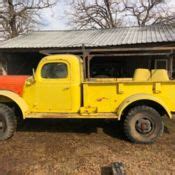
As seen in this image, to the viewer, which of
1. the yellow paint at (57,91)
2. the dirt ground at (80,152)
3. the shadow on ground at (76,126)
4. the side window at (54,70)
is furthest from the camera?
the shadow on ground at (76,126)

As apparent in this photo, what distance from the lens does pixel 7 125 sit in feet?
24.5

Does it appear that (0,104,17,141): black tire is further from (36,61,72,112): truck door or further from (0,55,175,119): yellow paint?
(36,61,72,112): truck door

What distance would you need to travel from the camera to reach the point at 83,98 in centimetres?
723

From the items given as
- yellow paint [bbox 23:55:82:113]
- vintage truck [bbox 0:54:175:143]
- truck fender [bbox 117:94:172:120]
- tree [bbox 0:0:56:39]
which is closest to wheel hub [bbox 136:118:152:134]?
vintage truck [bbox 0:54:175:143]

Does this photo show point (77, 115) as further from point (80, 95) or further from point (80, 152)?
point (80, 152)

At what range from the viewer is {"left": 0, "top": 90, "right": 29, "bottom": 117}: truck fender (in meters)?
7.32

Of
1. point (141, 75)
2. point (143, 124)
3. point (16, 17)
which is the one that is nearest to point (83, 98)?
point (143, 124)

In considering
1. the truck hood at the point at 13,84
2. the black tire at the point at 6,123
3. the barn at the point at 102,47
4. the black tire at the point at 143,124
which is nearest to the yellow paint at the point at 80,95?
the truck hood at the point at 13,84

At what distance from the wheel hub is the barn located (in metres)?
6.42

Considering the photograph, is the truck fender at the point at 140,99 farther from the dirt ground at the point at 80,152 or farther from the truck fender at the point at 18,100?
the truck fender at the point at 18,100

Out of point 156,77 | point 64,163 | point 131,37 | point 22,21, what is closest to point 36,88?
point 64,163

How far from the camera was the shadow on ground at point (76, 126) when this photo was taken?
8320 millimetres

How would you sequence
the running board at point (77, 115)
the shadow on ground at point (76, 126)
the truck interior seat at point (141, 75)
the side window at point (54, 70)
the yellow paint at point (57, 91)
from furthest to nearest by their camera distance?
the shadow on ground at point (76, 126)
the truck interior seat at point (141, 75)
the side window at point (54, 70)
the yellow paint at point (57, 91)
the running board at point (77, 115)

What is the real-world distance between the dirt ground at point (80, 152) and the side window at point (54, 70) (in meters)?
1.54
